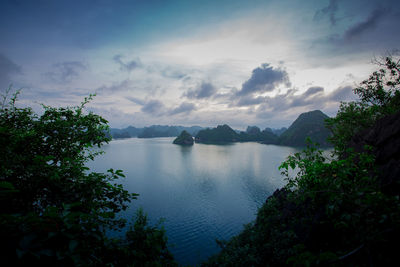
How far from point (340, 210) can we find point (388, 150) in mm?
7147

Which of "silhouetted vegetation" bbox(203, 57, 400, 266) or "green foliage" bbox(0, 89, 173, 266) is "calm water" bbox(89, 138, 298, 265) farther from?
"green foliage" bbox(0, 89, 173, 266)

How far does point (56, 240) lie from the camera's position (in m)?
2.36

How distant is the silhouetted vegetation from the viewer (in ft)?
10.8

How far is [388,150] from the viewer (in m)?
8.82

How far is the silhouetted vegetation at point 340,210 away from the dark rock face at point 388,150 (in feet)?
0.24

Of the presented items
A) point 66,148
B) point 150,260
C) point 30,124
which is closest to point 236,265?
point 150,260

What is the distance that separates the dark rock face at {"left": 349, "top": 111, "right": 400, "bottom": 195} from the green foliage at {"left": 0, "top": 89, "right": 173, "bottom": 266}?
27.0 ft

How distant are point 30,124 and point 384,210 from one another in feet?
47.3

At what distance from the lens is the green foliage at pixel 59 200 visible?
2.18 metres

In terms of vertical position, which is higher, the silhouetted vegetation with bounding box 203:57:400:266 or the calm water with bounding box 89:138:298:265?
the silhouetted vegetation with bounding box 203:57:400:266

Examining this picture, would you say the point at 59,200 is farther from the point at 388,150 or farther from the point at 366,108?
the point at 366,108

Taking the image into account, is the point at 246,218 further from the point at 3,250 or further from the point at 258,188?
the point at 3,250

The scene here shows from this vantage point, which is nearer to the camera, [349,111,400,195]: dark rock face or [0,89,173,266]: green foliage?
[0,89,173,266]: green foliage

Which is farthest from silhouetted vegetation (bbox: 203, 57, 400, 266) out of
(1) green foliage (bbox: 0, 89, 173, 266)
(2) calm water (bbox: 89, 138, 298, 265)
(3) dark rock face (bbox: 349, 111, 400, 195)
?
(2) calm water (bbox: 89, 138, 298, 265)
